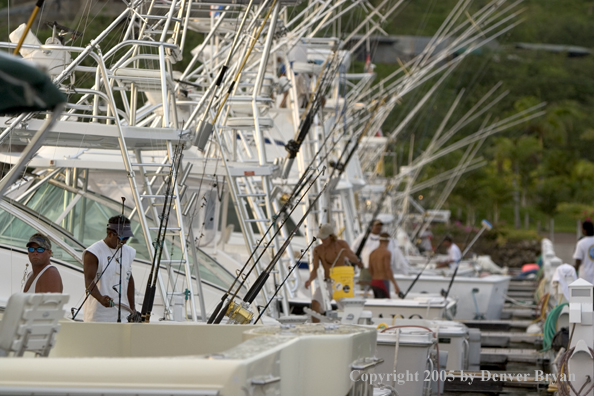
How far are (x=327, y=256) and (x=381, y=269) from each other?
2520 millimetres

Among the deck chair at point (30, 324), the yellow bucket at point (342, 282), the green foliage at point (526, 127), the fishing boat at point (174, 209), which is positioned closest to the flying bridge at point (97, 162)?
the fishing boat at point (174, 209)

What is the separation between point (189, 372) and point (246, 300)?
3.21 m

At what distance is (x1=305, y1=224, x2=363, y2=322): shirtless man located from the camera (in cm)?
1122

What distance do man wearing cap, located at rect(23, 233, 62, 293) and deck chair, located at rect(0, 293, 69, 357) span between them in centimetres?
174

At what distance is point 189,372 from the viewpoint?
392 centimetres

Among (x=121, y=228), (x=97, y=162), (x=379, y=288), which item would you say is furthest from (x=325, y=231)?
(x=121, y=228)

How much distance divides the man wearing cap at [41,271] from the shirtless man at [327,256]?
193 inches

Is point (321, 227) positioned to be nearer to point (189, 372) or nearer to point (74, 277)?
point (74, 277)

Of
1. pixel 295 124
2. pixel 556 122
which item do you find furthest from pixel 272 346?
pixel 556 122

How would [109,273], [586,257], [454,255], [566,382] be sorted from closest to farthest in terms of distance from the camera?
[109,273], [566,382], [586,257], [454,255]

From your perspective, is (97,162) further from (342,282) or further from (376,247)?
(376,247)

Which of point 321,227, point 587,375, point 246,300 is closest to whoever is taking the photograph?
point 246,300

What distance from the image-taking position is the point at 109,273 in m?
6.95

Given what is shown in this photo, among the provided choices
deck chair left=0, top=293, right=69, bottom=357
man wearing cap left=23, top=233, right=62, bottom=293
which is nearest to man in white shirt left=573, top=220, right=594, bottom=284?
man wearing cap left=23, top=233, right=62, bottom=293
